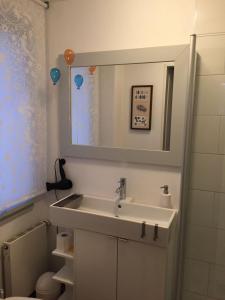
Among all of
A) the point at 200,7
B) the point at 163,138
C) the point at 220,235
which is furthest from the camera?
the point at 163,138

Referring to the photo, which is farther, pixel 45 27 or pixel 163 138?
pixel 45 27

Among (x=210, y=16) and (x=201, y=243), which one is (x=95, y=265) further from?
(x=210, y=16)

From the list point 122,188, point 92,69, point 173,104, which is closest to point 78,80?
point 92,69

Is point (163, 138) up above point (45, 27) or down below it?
below

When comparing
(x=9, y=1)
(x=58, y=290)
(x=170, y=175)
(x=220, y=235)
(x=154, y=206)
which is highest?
(x=9, y=1)

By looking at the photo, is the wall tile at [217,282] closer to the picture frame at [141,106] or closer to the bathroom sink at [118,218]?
the bathroom sink at [118,218]

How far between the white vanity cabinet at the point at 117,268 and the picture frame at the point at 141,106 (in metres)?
0.77

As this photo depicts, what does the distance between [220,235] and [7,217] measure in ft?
4.67

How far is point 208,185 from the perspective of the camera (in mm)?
1541

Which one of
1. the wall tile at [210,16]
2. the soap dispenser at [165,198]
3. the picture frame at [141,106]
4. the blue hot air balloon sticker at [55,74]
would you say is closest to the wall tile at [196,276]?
the soap dispenser at [165,198]

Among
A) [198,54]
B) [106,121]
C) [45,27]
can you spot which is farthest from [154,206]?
[45,27]

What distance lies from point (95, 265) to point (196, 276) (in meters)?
0.66

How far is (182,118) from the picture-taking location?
1615mm

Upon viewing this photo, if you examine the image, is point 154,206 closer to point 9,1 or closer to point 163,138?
point 163,138
